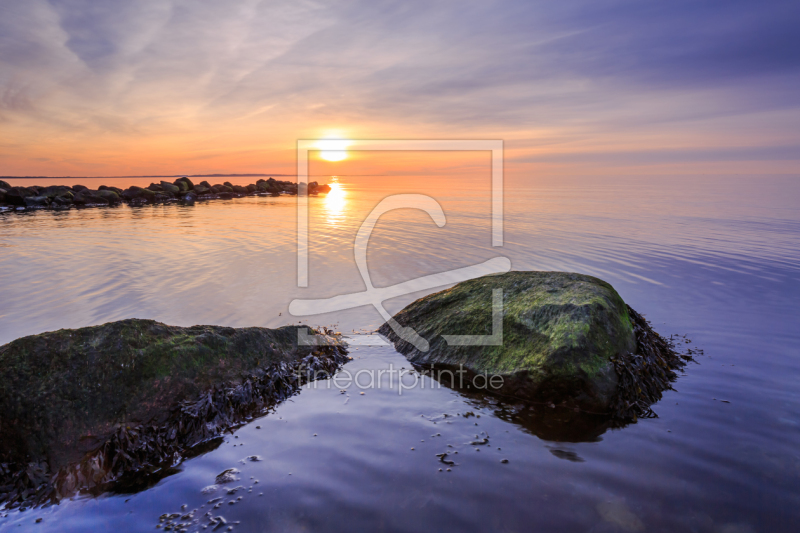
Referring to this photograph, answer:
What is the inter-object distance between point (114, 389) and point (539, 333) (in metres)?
4.98

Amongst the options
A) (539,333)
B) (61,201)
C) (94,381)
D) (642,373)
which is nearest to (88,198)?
(61,201)

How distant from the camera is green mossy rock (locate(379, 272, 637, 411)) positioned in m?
5.29

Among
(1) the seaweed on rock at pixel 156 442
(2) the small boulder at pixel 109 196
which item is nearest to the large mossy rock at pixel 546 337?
(1) the seaweed on rock at pixel 156 442

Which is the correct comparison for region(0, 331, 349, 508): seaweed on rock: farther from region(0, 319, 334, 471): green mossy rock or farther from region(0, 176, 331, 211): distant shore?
region(0, 176, 331, 211): distant shore

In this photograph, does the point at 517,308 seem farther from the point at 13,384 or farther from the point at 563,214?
the point at 563,214

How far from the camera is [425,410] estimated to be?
17.6 ft

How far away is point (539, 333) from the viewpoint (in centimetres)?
581

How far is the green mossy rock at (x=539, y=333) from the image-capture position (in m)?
5.29

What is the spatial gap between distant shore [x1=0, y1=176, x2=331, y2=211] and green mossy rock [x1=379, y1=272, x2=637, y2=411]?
132 ft

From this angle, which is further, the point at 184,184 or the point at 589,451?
the point at 184,184

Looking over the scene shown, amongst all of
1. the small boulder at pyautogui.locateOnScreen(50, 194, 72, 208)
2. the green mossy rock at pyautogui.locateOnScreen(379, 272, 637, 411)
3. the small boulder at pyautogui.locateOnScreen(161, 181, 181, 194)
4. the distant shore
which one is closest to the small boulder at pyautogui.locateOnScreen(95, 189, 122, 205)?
the distant shore

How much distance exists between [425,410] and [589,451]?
73.8 inches

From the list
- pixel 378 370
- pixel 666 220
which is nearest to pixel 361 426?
pixel 378 370
